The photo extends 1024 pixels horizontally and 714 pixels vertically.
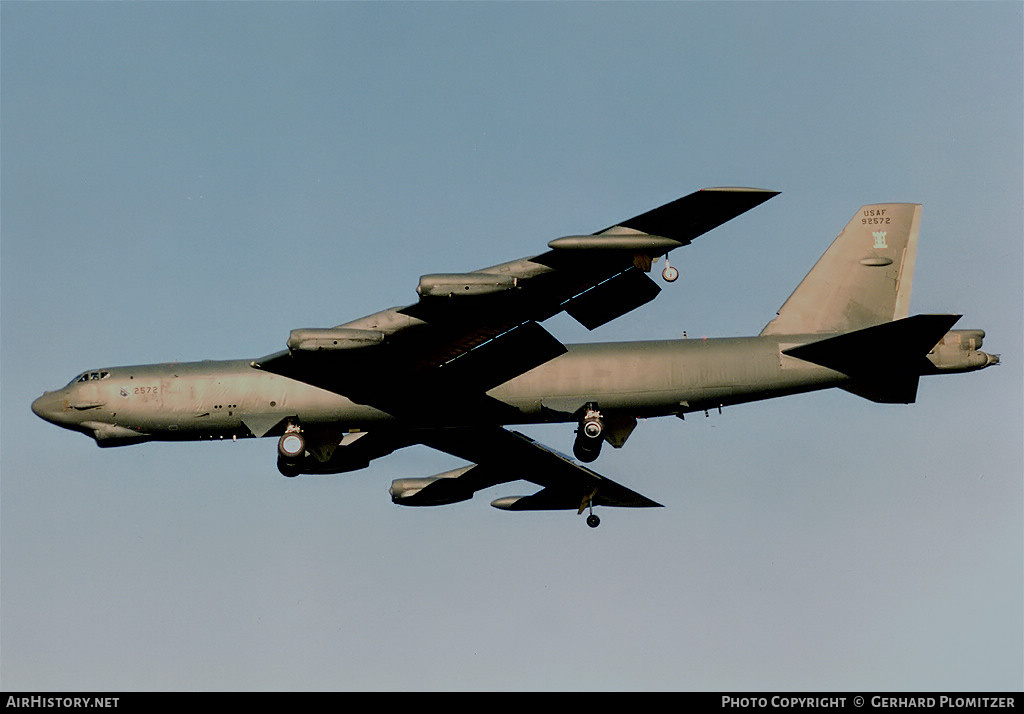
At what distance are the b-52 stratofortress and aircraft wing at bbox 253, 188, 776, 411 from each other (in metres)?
0.05

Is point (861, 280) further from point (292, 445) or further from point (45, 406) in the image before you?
point (45, 406)

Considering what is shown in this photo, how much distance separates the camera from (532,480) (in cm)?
3912

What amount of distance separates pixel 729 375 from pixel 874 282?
4782mm

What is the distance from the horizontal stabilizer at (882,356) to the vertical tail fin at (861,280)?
137 centimetres

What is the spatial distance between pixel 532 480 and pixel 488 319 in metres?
8.92

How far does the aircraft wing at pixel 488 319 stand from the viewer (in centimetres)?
2820

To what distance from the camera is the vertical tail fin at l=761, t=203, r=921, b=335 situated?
113 feet

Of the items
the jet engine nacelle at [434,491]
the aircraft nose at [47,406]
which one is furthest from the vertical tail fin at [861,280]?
the aircraft nose at [47,406]

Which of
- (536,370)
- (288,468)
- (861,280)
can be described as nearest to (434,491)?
(288,468)

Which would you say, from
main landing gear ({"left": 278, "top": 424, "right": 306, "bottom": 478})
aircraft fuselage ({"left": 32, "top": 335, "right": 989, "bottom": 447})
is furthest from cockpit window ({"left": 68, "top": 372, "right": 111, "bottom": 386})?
main landing gear ({"left": 278, "top": 424, "right": 306, "bottom": 478})

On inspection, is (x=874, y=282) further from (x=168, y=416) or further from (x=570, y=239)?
(x=168, y=416)

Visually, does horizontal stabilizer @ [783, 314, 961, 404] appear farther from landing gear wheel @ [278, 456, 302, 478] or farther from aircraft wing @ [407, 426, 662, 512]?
landing gear wheel @ [278, 456, 302, 478]
